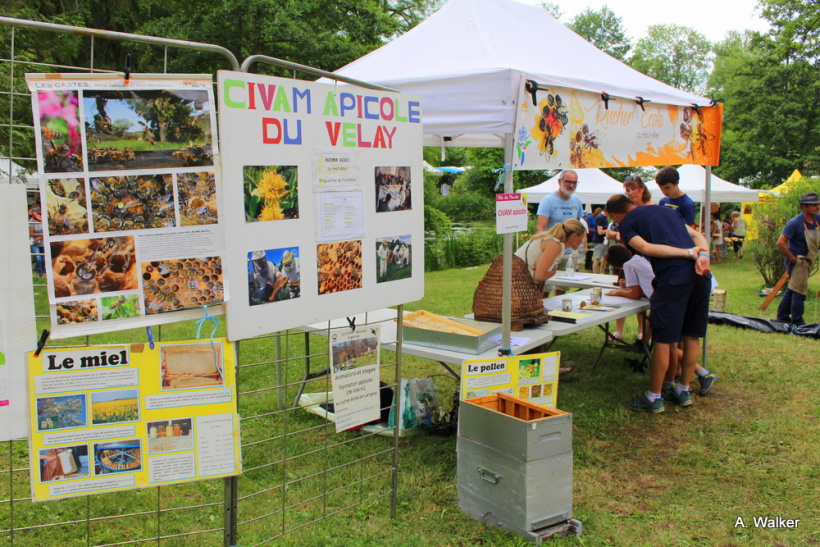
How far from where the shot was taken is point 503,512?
9.77 feet

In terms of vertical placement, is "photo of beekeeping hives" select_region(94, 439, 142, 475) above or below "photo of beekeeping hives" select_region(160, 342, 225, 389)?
below

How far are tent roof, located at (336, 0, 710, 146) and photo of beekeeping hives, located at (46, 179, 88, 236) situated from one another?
224 cm

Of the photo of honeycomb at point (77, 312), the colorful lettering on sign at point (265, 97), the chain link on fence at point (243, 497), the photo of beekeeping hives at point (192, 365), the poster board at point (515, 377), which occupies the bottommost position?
the chain link on fence at point (243, 497)

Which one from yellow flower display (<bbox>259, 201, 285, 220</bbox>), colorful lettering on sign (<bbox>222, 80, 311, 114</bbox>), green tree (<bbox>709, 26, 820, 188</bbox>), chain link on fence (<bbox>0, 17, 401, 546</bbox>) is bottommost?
chain link on fence (<bbox>0, 17, 401, 546</bbox>)

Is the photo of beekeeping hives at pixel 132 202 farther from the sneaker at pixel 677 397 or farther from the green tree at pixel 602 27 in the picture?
the green tree at pixel 602 27

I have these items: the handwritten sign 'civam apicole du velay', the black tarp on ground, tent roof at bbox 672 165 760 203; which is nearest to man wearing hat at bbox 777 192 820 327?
the black tarp on ground

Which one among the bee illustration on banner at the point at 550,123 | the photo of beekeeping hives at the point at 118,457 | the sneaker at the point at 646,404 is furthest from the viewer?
the sneaker at the point at 646,404

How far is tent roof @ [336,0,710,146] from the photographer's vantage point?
11.5 ft

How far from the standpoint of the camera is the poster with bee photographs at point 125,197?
172cm

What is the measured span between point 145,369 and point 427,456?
221 centimetres

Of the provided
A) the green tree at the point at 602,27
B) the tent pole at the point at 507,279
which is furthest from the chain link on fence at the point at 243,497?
the green tree at the point at 602,27

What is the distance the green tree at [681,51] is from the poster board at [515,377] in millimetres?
56933

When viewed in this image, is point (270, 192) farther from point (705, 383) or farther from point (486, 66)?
point (705, 383)

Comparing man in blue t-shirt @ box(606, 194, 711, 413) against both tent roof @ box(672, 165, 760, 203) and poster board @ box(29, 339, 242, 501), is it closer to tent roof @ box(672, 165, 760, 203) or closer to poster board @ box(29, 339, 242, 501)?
poster board @ box(29, 339, 242, 501)
